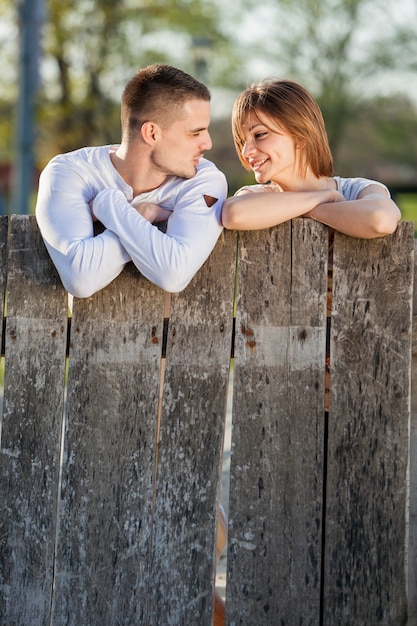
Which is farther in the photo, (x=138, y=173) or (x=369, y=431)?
(x=138, y=173)

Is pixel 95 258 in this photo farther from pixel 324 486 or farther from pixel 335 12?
pixel 335 12

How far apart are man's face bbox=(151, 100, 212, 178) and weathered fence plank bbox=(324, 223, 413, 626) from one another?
64 cm

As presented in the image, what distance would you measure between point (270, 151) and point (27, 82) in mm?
10242

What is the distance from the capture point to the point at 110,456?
11.4 ft


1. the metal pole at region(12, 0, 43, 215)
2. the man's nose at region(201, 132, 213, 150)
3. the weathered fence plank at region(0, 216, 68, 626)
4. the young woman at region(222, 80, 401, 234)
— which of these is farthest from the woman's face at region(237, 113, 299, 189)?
the metal pole at region(12, 0, 43, 215)

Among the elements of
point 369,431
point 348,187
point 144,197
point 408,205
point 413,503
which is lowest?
point 413,503

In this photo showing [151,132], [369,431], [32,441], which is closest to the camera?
[369,431]

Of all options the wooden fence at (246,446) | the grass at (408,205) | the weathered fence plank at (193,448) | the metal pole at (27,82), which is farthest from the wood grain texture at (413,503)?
the grass at (408,205)

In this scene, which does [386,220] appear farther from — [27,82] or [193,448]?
[27,82]

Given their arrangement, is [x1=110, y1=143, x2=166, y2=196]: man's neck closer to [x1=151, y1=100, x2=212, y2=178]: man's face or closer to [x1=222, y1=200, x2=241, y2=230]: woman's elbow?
[x1=151, y1=100, x2=212, y2=178]: man's face

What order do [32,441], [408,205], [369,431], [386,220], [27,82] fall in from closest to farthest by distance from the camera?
1. [386,220]
2. [369,431]
3. [32,441]
4. [27,82]
5. [408,205]

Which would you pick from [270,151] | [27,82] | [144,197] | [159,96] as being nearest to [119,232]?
[144,197]

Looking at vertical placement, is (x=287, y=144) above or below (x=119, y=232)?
above

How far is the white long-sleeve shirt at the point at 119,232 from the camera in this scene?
3.26 m
